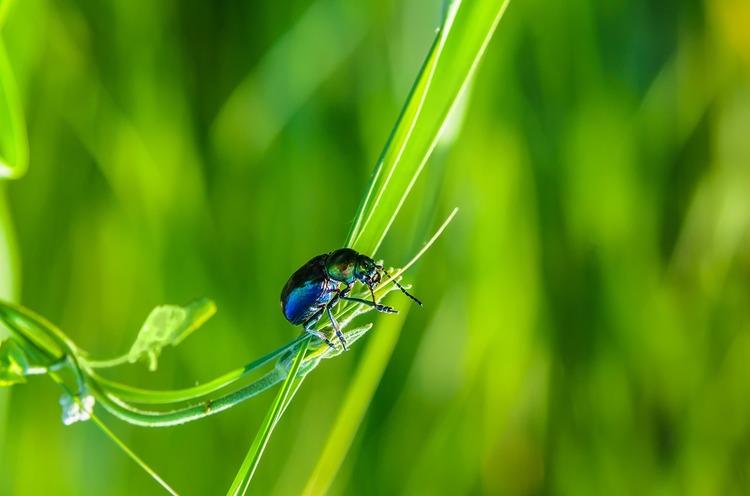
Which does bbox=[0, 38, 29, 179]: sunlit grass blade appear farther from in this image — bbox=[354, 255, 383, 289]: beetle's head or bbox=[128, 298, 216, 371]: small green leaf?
bbox=[354, 255, 383, 289]: beetle's head

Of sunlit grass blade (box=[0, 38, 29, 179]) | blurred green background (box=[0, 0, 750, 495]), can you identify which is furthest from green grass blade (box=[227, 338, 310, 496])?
blurred green background (box=[0, 0, 750, 495])

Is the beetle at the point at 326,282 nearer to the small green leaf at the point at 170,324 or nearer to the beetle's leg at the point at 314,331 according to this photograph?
the beetle's leg at the point at 314,331

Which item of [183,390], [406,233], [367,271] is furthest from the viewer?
[406,233]

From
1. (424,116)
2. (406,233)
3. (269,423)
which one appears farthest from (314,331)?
(406,233)

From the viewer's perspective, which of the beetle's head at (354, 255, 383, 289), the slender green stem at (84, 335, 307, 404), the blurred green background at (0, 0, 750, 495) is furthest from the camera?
the blurred green background at (0, 0, 750, 495)

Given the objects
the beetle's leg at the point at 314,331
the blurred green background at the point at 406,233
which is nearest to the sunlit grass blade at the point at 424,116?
the beetle's leg at the point at 314,331

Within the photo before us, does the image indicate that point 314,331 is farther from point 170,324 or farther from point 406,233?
point 406,233

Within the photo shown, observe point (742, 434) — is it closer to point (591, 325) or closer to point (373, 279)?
point (591, 325)

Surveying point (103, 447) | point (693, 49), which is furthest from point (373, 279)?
point (693, 49)
